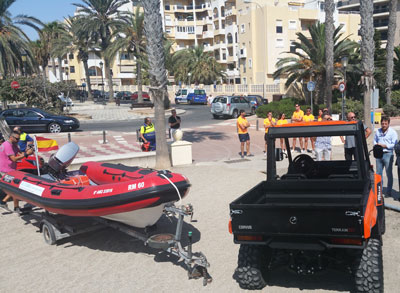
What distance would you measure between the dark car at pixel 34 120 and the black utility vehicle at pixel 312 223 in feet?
63.6

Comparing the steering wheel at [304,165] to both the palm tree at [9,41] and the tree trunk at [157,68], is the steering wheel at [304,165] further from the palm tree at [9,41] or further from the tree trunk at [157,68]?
the palm tree at [9,41]

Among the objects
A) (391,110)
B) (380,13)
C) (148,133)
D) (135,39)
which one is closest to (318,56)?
(391,110)

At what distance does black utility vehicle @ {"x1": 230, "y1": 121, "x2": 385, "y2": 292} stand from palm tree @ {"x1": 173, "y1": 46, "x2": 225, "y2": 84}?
165 ft

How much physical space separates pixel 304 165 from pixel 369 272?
2.07 metres

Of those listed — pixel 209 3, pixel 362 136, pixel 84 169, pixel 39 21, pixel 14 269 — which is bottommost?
pixel 14 269

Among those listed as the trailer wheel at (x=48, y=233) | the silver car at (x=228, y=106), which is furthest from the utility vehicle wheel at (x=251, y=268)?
the silver car at (x=228, y=106)

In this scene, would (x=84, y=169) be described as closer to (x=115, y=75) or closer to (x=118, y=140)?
(x=118, y=140)

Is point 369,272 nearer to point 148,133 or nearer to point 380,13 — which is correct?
point 148,133

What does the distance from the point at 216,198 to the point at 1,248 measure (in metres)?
4.51

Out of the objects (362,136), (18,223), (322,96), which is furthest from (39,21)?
(362,136)

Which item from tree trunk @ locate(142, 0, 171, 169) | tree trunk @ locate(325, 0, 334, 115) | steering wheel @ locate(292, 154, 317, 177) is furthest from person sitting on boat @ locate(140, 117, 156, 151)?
tree trunk @ locate(325, 0, 334, 115)

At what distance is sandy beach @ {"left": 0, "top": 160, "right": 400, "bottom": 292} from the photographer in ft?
17.5

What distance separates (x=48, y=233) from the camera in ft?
23.8

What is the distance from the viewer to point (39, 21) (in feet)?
104
